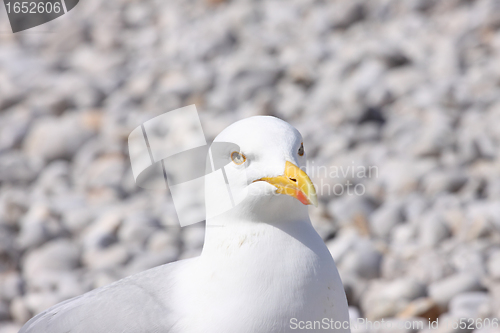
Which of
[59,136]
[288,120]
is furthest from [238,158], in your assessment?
[59,136]

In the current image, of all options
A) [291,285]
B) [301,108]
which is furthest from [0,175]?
[291,285]

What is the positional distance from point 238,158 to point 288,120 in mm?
3486

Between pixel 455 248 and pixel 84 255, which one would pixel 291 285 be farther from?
pixel 84 255

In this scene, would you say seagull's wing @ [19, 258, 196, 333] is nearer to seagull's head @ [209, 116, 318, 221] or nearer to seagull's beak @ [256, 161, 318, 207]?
seagull's head @ [209, 116, 318, 221]

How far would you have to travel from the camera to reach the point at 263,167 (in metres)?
2.08

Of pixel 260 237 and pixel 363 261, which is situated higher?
pixel 260 237

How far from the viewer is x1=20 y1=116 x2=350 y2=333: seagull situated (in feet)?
6.72

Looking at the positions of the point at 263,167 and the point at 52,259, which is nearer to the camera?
the point at 263,167

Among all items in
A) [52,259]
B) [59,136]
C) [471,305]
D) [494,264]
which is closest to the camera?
[471,305]

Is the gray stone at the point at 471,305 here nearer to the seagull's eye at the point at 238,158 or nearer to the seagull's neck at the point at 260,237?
the seagull's neck at the point at 260,237

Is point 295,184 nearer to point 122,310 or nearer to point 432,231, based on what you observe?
point 122,310
